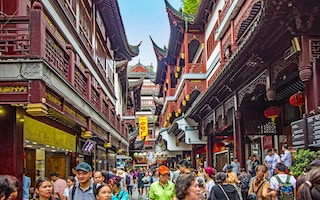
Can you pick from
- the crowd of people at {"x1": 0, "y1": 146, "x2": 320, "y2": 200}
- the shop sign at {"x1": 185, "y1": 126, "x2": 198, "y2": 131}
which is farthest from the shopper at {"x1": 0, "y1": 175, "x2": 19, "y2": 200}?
the shop sign at {"x1": 185, "y1": 126, "x2": 198, "y2": 131}

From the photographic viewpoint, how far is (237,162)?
15.5 meters

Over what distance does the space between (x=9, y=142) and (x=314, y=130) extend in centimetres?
Answer: 544

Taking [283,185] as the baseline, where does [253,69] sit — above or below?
above

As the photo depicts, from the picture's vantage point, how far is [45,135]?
1138cm

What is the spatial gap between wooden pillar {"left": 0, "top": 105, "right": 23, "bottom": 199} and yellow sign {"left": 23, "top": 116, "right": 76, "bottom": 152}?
895mm

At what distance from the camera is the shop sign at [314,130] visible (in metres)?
7.98

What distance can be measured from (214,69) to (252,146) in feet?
14.1

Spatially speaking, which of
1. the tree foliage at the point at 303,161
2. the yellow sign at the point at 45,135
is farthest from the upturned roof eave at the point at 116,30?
the tree foliage at the point at 303,161

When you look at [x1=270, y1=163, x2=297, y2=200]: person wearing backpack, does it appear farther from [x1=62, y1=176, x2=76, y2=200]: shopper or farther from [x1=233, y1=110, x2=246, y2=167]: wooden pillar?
[x1=233, y1=110, x2=246, y2=167]: wooden pillar

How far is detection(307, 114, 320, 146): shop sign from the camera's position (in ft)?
26.2

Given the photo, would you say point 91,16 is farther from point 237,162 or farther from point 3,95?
point 3,95

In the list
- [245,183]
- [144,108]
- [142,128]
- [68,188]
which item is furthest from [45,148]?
[144,108]

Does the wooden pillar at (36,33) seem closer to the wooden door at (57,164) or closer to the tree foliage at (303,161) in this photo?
the tree foliage at (303,161)

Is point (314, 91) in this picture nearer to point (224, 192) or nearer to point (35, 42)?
point (224, 192)
